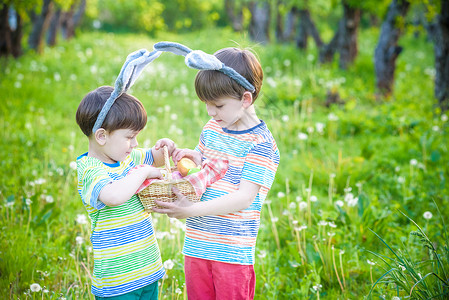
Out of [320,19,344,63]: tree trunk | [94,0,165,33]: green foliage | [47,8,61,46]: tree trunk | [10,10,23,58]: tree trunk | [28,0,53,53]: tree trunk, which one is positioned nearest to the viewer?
[320,19,344,63]: tree trunk

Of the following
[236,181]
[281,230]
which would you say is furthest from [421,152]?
[236,181]

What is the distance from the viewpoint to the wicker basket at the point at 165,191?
1.96 m

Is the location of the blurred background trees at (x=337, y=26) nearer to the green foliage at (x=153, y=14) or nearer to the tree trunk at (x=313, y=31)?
the tree trunk at (x=313, y=31)

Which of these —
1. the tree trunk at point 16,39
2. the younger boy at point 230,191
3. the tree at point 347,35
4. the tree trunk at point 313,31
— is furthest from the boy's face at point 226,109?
the tree trunk at point 16,39

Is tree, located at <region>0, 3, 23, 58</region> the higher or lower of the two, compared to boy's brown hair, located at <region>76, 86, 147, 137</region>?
higher

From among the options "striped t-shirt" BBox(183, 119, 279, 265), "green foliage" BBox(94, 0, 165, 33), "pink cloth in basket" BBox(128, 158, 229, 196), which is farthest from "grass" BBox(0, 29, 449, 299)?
"green foliage" BBox(94, 0, 165, 33)

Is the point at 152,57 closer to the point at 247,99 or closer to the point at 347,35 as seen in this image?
the point at 247,99

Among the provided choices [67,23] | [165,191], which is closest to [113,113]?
[165,191]

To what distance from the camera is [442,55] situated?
711cm

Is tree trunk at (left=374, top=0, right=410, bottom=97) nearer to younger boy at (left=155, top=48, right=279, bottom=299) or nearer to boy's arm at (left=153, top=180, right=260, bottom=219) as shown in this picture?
younger boy at (left=155, top=48, right=279, bottom=299)

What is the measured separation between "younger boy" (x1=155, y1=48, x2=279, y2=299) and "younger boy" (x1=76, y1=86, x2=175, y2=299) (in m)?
0.18

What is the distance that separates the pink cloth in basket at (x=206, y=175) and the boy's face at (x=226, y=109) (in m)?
0.22

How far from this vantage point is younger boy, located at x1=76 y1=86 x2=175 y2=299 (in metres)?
2.03

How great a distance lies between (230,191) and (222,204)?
10cm
